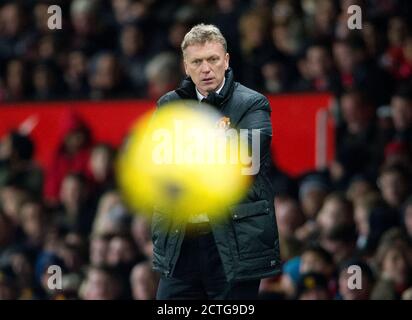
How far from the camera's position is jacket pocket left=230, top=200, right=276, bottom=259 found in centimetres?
577

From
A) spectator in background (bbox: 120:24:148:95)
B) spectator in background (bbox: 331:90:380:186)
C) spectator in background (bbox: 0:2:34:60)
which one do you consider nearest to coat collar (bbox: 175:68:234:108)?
spectator in background (bbox: 331:90:380:186)

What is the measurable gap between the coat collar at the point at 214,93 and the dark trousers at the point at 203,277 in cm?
54

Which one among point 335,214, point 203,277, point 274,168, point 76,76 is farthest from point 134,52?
point 203,277

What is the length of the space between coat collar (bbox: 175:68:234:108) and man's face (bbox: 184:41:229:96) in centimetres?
3

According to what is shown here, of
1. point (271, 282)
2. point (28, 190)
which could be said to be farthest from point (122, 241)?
point (28, 190)

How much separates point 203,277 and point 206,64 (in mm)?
871

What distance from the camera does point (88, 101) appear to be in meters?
12.9

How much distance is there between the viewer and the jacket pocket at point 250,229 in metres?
5.77

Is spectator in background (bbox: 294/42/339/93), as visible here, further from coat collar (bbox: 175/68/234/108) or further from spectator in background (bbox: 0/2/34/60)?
coat collar (bbox: 175/68/234/108)

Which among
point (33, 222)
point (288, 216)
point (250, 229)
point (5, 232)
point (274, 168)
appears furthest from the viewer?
point (5, 232)

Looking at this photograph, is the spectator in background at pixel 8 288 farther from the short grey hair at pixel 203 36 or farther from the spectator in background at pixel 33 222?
the short grey hair at pixel 203 36

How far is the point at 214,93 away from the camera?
5.89m

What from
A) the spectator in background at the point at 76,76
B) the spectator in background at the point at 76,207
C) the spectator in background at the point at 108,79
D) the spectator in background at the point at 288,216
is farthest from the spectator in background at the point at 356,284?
the spectator in background at the point at 76,76

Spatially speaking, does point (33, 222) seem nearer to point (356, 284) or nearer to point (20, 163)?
point (20, 163)
